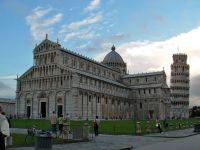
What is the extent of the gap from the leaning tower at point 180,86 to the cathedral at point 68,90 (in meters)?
46.2

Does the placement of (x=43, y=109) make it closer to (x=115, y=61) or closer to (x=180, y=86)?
(x=115, y=61)

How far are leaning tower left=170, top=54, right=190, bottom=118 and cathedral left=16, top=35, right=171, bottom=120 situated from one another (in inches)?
1821

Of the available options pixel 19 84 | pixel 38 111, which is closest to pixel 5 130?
pixel 38 111

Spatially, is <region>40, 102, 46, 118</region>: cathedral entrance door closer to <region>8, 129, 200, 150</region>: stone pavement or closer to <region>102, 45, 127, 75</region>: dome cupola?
<region>102, 45, 127, 75</region>: dome cupola

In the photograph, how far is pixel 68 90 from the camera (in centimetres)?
8388

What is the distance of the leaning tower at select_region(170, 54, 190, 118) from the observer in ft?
524

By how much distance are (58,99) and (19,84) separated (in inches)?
618

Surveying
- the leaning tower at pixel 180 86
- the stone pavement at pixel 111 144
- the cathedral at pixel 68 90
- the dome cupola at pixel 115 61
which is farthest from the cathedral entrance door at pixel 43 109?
the leaning tower at pixel 180 86

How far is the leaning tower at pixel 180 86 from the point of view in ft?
524

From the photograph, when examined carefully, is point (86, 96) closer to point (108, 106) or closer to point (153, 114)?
point (108, 106)

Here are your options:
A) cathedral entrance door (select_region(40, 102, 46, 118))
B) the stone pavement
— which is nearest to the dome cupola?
cathedral entrance door (select_region(40, 102, 46, 118))

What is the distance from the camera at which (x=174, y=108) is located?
160125mm

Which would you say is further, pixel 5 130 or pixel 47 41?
pixel 47 41

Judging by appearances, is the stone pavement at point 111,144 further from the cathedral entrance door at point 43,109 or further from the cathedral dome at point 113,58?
the cathedral dome at point 113,58
